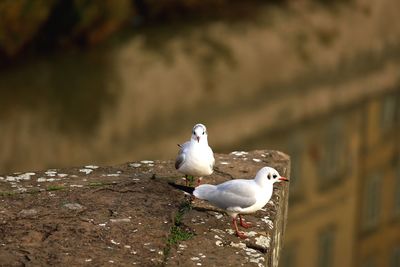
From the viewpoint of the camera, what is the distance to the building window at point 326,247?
496 inches

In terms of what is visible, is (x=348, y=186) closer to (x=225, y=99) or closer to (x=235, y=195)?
(x=225, y=99)

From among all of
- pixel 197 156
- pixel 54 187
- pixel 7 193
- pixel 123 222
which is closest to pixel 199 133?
pixel 197 156

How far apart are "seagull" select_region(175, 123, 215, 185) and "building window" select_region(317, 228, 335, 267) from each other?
8604 mm

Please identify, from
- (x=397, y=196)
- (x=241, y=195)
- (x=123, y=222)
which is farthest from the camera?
(x=397, y=196)

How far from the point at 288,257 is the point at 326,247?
0.94 metres

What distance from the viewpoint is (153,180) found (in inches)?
170

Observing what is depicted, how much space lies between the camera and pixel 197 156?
4.01 meters

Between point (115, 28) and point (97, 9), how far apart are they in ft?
2.60

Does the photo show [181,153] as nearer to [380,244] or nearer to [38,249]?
[38,249]

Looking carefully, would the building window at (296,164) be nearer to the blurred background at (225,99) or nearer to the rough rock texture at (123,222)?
the blurred background at (225,99)

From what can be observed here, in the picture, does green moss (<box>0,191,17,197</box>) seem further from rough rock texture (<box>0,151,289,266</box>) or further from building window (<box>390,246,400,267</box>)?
building window (<box>390,246,400,267</box>)

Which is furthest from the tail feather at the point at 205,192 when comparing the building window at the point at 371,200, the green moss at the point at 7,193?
the building window at the point at 371,200

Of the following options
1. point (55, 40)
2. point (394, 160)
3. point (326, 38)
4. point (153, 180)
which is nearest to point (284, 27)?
point (326, 38)

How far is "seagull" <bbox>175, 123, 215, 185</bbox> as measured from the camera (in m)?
4.01
